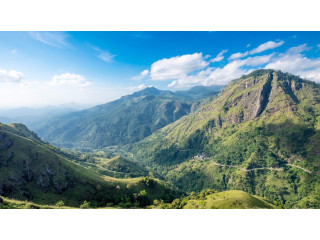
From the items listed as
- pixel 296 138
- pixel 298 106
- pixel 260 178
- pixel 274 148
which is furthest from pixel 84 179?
pixel 298 106

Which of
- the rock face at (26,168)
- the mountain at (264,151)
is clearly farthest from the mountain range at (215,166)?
the mountain at (264,151)

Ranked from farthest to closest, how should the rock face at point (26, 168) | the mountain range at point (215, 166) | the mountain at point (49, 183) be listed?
the mountain range at point (215, 166), the mountain at point (49, 183), the rock face at point (26, 168)

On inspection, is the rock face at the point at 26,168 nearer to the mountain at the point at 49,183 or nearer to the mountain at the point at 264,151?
the mountain at the point at 49,183

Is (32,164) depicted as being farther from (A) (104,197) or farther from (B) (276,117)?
(B) (276,117)

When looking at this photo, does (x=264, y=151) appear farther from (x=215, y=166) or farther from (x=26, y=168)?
(x=26, y=168)

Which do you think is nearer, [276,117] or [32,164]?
[32,164]

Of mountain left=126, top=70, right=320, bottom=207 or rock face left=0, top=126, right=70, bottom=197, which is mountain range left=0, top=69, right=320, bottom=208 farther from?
mountain left=126, top=70, right=320, bottom=207
